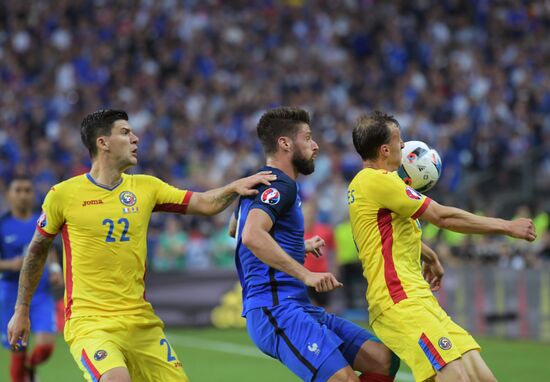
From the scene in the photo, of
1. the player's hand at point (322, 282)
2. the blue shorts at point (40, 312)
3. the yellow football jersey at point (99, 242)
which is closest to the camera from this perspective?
the player's hand at point (322, 282)

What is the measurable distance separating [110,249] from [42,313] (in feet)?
12.7

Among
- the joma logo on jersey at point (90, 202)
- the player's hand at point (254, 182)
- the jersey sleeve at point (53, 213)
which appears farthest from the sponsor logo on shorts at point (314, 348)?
the jersey sleeve at point (53, 213)

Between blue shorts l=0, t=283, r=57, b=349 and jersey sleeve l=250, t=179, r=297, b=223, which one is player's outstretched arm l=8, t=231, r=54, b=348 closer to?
jersey sleeve l=250, t=179, r=297, b=223

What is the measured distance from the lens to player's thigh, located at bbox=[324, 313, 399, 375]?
6.92 metres

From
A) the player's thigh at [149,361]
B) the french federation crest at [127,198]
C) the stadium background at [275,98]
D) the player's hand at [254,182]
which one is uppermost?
the stadium background at [275,98]

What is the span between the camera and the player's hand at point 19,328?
23.9ft

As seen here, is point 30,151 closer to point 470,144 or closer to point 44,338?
point 470,144

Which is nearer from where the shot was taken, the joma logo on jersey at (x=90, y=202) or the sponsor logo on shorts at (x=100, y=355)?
the sponsor logo on shorts at (x=100, y=355)

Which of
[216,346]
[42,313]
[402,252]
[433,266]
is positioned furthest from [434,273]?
[216,346]

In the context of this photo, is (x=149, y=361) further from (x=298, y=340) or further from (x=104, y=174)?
(x=104, y=174)

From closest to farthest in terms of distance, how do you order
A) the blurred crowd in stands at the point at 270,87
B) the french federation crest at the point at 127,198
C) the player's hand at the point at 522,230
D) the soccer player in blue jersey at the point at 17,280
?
the player's hand at the point at 522,230 → the french federation crest at the point at 127,198 → the soccer player in blue jersey at the point at 17,280 → the blurred crowd in stands at the point at 270,87

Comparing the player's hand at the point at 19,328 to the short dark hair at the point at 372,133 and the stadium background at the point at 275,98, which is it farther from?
the stadium background at the point at 275,98

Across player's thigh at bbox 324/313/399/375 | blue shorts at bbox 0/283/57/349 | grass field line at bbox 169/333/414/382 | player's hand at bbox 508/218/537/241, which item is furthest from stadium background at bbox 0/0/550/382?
player's hand at bbox 508/218/537/241

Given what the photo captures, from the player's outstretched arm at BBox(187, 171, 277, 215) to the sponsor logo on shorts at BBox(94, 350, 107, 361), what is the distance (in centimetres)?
123
